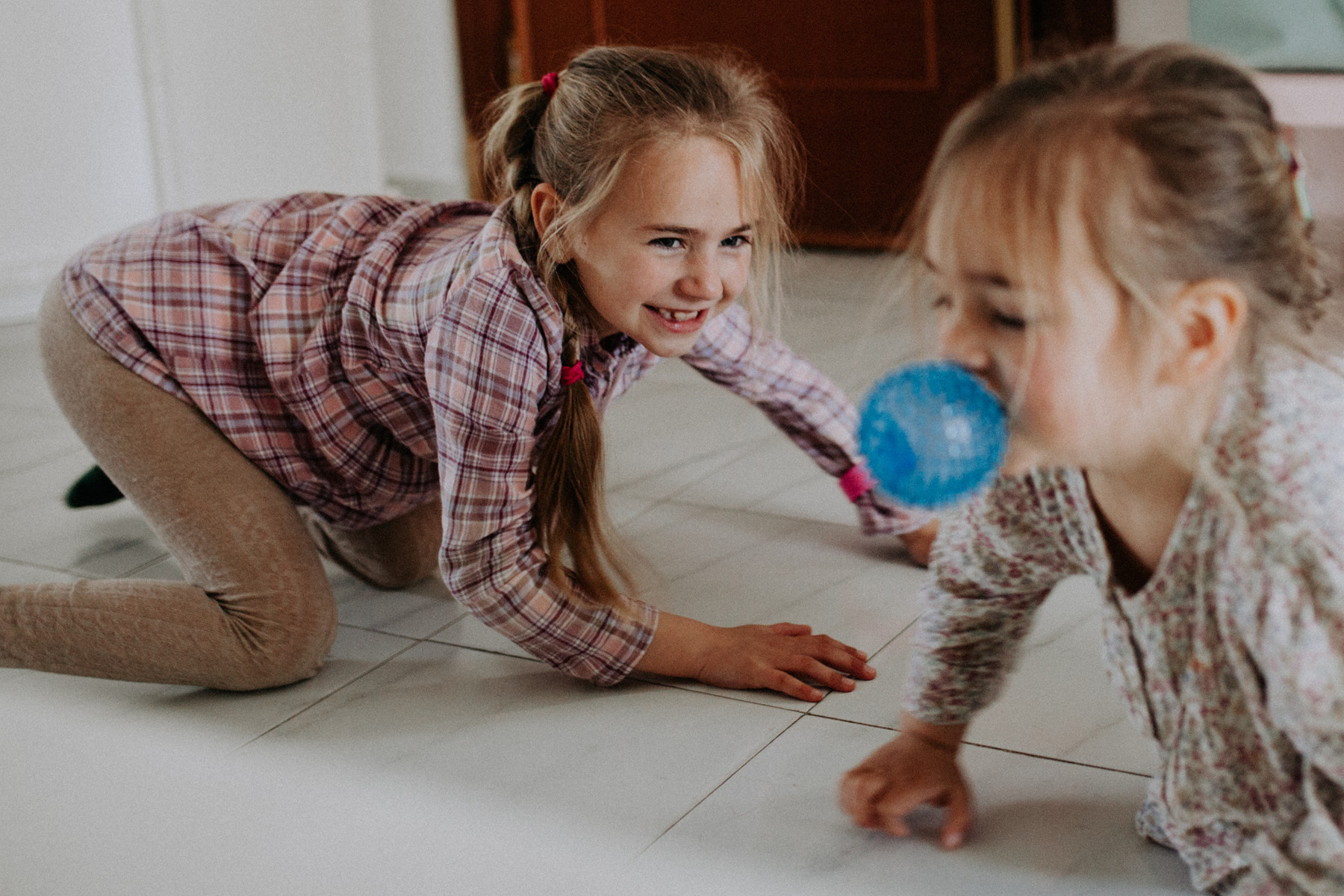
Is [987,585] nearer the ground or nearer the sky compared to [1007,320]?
nearer the ground

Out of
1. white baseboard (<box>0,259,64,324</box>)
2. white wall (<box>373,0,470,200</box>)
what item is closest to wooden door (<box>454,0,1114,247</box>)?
white wall (<box>373,0,470,200</box>)

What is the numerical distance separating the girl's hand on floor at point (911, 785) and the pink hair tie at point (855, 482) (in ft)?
1.37

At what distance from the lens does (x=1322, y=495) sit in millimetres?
617

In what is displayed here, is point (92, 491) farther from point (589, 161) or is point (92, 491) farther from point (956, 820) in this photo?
point (956, 820)

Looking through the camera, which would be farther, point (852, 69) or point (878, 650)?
point (852, 69)

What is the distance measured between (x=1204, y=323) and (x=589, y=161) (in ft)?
1.57

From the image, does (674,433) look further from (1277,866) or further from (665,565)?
(1277,866)

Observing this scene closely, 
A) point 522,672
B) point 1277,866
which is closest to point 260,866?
point 522,672

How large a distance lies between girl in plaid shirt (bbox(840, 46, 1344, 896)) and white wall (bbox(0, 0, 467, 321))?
2.09 meters

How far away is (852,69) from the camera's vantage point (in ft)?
7.98

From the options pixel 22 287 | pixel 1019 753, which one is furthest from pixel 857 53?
pixel 1019 753

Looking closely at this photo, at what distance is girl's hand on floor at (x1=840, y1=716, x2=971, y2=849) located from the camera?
0.85 m

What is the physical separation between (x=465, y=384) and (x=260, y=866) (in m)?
0.34

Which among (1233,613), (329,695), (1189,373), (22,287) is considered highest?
(1189,373)
